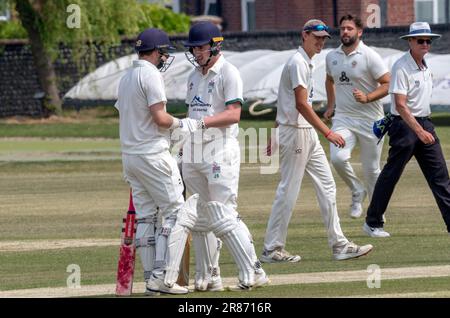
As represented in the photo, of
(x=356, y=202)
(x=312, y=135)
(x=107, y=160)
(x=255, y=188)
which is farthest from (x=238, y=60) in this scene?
(x=312, y=135)

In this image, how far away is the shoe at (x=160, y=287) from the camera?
34.2 feet

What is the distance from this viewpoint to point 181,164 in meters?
A: 11.2

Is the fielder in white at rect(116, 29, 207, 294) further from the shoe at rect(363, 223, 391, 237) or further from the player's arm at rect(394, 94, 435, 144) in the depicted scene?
the shoe at rect(363, 223, 391, 237)

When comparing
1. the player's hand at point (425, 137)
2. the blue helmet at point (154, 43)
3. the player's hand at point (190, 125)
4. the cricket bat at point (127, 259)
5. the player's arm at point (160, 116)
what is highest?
the blue helmet at point (154, 43)

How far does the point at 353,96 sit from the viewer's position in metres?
15.1

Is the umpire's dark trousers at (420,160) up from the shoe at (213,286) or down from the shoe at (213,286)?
up

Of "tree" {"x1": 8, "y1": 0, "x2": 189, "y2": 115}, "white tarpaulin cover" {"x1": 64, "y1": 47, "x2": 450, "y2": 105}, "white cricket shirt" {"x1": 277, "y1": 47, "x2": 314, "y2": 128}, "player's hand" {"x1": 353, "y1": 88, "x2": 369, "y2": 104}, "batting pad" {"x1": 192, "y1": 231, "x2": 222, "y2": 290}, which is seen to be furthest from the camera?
"tree" {"x1": 8, "y1": 0, "x2": 189, "y2": 115}

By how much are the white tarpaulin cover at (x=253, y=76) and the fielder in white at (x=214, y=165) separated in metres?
20.3

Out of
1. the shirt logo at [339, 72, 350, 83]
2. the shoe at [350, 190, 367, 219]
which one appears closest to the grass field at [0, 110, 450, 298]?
the shoe at [350, 190, 367, 219]

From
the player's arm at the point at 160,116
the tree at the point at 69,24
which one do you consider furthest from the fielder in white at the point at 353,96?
the tree at the point at 69,24

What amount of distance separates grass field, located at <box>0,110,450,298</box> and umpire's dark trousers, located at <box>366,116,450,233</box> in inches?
19.3

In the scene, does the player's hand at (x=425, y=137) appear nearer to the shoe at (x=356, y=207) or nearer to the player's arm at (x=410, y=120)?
the player's arm at (x=410, y=120)

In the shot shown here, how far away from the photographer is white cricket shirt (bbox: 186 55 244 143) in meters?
10.9
